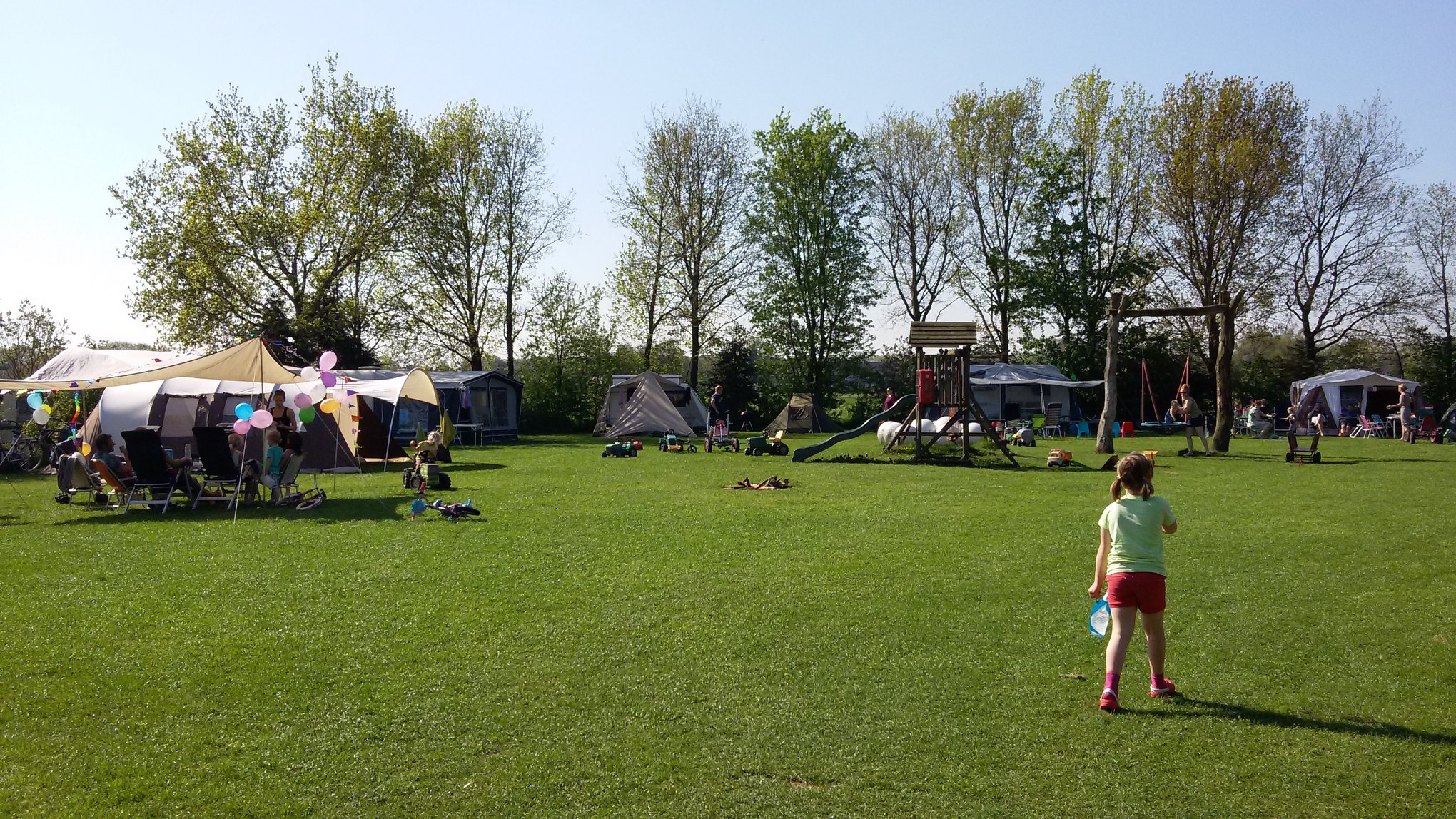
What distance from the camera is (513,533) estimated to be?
980cm

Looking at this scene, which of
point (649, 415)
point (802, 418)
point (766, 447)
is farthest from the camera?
point (802, 418)

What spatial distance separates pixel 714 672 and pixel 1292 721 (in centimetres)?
278

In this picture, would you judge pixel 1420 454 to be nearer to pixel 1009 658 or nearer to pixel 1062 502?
pixel 1062 502

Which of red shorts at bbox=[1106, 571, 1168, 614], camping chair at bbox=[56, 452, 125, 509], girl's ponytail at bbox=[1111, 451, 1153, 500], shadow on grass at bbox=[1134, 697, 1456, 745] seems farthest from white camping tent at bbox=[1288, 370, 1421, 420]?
camping chair at bbox=[56, 452, 125, 509]

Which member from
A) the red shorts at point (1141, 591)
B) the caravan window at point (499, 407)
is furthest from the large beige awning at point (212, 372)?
the caravan window at point (499, 407)

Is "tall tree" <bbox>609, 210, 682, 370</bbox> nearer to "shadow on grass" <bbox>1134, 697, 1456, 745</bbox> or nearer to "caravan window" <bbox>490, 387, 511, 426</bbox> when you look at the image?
"caravan window" <bbox>490, 387, 511, 426</bbox>

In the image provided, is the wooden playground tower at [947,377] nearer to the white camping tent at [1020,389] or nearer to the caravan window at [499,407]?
the white camping tent at [1020,389]

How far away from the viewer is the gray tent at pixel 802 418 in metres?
33.4

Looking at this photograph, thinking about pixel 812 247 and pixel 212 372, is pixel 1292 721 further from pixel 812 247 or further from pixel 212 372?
pixel 812 247

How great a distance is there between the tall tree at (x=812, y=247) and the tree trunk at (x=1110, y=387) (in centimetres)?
1885

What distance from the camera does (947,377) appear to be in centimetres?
1873

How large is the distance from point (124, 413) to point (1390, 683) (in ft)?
63.5

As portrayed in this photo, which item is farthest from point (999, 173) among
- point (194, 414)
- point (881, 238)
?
point (194, 414)

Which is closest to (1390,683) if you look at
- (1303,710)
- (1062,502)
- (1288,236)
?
(1303,710)
